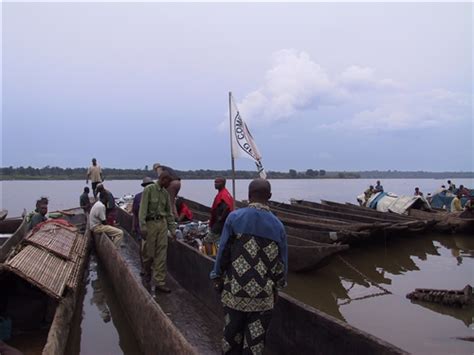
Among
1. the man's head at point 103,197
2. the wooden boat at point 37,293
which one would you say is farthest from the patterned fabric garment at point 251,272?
the man's head at point 103,197

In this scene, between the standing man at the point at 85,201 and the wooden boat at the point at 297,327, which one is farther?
the standing man at the point at 85,201

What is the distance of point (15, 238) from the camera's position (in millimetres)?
8820

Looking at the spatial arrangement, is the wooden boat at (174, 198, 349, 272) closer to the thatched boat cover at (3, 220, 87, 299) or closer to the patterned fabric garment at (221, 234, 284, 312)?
the thatched boat cover at (3, 220, 87, 299)

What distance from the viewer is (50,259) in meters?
5.93

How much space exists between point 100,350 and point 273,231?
332 cm

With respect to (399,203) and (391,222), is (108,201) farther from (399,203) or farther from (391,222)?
(399,203)

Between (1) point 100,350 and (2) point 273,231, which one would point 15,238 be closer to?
(1) point 100,350

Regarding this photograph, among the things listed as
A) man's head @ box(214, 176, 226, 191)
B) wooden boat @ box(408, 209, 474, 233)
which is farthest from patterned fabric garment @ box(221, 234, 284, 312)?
wooden boat @ box(408, 209, 474, 233)

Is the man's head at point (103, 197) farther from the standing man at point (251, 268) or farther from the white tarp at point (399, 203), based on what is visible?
the white tarp at point (399, 203)

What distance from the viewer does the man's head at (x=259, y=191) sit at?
10.3ft

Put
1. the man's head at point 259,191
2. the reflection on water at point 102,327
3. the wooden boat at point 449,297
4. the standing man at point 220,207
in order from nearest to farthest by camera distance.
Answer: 1. the man's head at point 259,191
2. the reflection on water at point 102,327
3. the standing man at point 220,207
4. the wooden boat at point 449,297

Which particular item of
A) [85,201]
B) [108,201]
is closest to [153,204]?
[108,201]

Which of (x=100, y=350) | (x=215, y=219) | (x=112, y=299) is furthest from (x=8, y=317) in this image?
(x=215, y=219)

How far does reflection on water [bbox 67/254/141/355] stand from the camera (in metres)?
5.14
